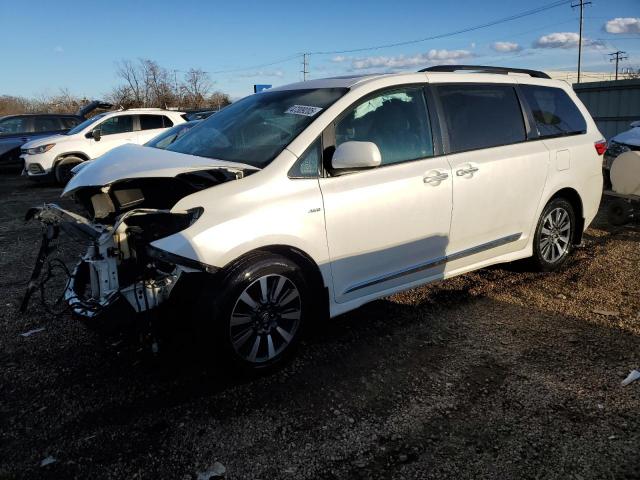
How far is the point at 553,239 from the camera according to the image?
5.05m

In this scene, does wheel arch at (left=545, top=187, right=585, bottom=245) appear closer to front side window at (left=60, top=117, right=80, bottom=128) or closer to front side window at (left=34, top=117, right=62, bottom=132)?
front side window at (left=60, top=117, right=80, bottom=128)

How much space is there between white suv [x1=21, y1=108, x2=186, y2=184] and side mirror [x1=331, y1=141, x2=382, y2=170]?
10433 millimetres

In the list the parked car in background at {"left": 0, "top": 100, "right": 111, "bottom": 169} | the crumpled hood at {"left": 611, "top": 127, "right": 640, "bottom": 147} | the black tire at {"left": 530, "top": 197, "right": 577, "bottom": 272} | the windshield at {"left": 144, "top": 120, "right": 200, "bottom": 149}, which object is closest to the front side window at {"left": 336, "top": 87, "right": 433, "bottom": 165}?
the black tire at {"left": 530, "top": 197, "right": 577, "bottom": 272}

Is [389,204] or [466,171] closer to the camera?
[389,204]

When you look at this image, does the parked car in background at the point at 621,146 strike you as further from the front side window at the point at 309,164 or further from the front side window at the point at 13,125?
the front side window at the point at 13,125

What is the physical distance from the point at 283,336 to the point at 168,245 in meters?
0.95

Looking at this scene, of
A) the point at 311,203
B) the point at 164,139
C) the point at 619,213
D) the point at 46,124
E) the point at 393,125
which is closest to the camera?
the point at 311,203

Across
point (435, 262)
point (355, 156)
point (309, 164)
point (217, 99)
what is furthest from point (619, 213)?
point (217, 99)

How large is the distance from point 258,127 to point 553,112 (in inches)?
117

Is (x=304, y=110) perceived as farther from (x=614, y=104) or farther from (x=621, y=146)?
(x=614, y=104)

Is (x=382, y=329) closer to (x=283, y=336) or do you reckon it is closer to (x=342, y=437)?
(x=283, y=336)

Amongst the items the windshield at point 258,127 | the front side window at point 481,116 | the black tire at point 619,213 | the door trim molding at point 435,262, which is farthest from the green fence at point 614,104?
the windshield at point 258,127

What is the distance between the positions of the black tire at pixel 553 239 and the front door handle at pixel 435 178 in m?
1.46

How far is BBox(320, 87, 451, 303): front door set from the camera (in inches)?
136
